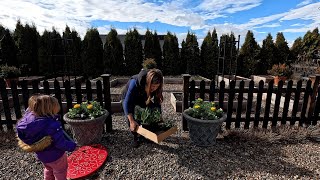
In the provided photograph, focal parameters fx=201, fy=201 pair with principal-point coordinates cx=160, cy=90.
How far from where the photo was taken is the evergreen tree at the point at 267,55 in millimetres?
12945

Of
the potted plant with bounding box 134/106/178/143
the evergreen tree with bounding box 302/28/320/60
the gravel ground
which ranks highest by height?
the evergreen tree with bounding box 302/28/320/60

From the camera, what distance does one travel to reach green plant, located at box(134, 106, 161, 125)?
3094mm

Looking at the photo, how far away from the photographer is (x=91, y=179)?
107 inches

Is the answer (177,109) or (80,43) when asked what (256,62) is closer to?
(177,109)

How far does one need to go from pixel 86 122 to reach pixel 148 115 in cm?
111

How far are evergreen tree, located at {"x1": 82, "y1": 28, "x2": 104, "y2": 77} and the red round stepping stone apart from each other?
9.94 metres

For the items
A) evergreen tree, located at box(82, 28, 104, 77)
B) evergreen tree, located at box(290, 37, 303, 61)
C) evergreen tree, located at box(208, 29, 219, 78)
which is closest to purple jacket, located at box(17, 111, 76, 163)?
evergreen tree, located at box(82, 28, 104, 77)

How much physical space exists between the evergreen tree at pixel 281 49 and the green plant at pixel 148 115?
12950 millimetres

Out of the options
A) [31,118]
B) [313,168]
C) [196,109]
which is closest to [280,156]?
[313,168]

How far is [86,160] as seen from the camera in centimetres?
310

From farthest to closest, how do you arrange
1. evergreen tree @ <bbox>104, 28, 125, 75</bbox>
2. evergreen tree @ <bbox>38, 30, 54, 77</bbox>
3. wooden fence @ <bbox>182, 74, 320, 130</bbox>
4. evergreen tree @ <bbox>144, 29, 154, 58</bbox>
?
evergreen tree @ <bbox>144, 29, 154, 58</bbox> < evergreen tree @ <bbox>104, 28, 125, 75</bbox> < evergreen tree @ <bbox>38, 30, 54, 77</bbox> < wooden fence @ <bbox>182, 74, 320, 130</bbox>

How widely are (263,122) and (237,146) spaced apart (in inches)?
47.3

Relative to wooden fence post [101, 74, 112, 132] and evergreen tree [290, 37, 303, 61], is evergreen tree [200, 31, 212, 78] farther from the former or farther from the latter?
wooden fence post [101, 74, 112, 132]

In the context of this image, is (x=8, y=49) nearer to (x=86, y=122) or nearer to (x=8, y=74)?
(x=8, y=74)
